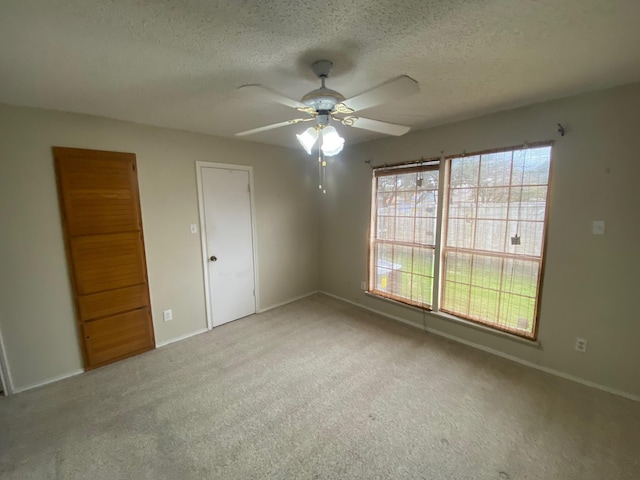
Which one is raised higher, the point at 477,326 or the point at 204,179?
the point at 204,179

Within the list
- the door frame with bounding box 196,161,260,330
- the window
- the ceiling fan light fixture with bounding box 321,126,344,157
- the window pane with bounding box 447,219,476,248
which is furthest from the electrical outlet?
the door frame with bounding box 196,161,260,330

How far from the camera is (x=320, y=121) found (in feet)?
5.20

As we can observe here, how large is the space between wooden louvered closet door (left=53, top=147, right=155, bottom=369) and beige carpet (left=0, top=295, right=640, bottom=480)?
303 millimetres

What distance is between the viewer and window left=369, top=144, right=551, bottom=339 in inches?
95.4

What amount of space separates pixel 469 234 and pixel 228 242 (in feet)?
9.04

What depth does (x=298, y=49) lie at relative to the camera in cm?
143

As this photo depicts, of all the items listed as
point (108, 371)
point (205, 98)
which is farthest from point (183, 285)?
point (205, 98)

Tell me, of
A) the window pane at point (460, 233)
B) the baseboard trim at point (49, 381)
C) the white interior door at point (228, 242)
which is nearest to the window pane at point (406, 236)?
the window pane at point (460, 233)

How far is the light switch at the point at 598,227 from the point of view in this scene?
2.08 m

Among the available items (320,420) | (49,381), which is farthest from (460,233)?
(49,381)

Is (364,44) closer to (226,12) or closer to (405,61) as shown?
(405,61)

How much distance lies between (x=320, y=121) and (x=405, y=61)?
0.60 meters

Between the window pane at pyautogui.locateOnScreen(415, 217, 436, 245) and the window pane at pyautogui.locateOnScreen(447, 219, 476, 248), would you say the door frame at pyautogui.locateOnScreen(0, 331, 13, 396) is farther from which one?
the window pane at pyautogui.locateOnScreen(447, 219, 476, 248)

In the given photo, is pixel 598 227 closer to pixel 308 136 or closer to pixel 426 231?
pixel 426 231
